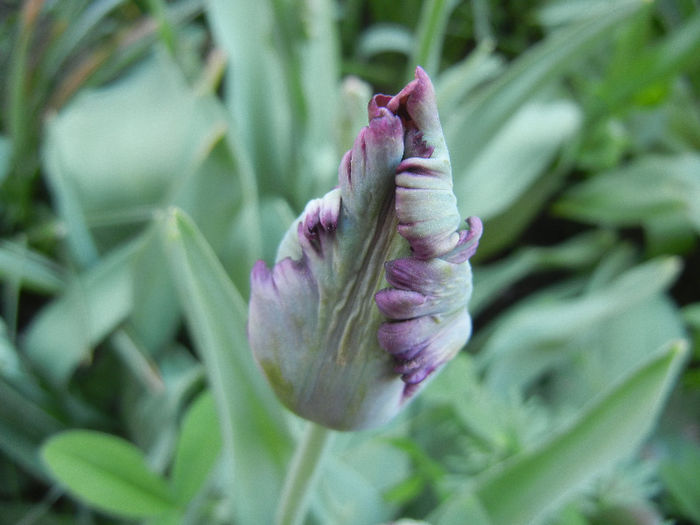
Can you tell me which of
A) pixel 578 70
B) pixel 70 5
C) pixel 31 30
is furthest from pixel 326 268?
pixel 578 70

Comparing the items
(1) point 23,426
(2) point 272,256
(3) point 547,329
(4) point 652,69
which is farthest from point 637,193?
(1) point 23,426

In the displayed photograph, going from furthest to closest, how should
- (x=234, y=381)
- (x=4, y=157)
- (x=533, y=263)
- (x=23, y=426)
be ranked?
1. (x=533, y=263)
2. (x=4, y=157)
3. (x=23, y=426)
4. (x=234, y=381)

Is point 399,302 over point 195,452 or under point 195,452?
over

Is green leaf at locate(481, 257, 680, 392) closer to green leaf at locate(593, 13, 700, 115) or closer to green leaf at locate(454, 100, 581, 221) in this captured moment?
green leaf at locate(454, 100, 581, 221)

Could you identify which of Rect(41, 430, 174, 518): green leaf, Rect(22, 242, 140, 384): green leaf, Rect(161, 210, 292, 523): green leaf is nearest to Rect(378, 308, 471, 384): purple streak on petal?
Rect(161, 210, 292, 523): green leaf

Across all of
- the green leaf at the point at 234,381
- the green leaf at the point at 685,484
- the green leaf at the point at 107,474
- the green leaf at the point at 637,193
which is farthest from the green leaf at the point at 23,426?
the green leaf at the point at 637,193

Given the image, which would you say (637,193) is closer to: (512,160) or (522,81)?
(512,160)
